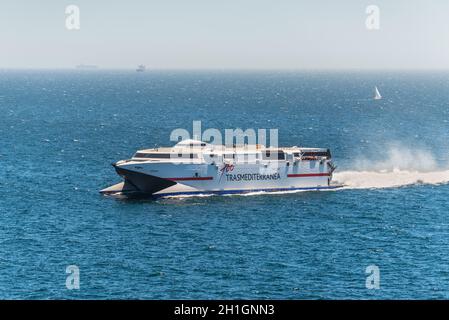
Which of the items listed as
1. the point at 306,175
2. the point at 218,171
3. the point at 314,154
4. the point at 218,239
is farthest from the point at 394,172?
the point at 218,239

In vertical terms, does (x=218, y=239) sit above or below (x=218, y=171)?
below

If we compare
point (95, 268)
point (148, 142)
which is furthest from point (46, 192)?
point (148, 142)

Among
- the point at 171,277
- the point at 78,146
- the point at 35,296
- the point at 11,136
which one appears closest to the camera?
the point at 35,296

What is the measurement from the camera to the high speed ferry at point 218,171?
113438 mm

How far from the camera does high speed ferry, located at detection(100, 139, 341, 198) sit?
113438 millimetres

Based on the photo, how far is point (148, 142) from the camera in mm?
171750

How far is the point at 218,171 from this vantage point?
115m

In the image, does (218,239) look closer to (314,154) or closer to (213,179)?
(213,179)

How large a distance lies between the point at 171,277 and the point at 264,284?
9256mm

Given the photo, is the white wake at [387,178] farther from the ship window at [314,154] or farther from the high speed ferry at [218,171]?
the ship window at [314,154]

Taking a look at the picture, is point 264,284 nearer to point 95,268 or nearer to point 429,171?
point 95,268

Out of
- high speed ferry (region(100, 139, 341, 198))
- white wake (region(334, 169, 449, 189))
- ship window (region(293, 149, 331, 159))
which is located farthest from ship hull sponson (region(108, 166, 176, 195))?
white wake (region(334, 169, 449, 189))

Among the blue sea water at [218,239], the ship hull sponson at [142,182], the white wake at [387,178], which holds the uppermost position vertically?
the ship hull sponson at [142,182]

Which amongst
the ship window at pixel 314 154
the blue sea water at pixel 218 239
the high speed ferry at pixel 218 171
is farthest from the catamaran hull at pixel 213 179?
the blue sea water at pixel 218 239
